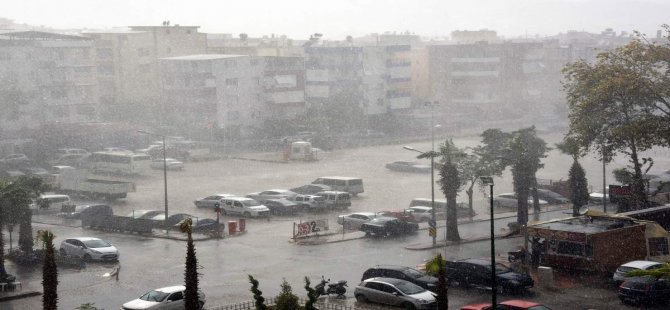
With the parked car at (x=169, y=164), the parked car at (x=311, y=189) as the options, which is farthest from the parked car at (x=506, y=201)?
the parked car at (x=169, y=164)

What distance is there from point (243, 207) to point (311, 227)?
18.3 ft

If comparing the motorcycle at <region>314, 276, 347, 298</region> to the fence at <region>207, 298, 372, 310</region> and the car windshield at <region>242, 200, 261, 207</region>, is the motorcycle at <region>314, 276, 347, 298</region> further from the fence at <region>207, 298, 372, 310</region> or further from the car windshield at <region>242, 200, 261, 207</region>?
the car windshield at <region>242, 200, 261, 207</region>

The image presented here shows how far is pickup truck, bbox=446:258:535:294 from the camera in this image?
984 inches

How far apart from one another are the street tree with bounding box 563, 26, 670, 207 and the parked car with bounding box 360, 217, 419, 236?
8054 mm

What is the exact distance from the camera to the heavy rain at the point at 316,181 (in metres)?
25.5

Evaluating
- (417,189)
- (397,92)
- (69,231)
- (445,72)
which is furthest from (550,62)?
(69,231)

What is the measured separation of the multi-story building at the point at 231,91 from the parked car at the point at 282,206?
31667 millimetres

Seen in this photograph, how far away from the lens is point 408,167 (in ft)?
183

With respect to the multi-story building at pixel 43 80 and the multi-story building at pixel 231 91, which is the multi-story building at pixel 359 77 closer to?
the multi-story building at pixel 231 91

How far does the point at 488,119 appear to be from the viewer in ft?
312

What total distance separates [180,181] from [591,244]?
96.4 ft

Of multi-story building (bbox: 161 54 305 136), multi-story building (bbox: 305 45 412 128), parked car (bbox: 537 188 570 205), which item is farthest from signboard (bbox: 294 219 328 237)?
multi-story building (bbox: 305 45 412 128)

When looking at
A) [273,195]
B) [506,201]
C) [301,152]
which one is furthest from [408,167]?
[273,195]

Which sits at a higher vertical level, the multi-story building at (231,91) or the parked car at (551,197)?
the multi-story building at (231,91)
